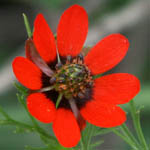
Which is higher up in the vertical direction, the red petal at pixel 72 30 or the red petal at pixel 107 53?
the red petal at pixel 72 30

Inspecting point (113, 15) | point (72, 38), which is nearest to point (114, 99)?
point (72, 38)

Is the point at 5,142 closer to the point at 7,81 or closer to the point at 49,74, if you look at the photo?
the point at 7,81

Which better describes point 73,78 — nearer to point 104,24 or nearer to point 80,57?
point 80,57

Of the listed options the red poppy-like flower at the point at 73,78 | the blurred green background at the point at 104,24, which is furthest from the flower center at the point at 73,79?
the blurred green background at the point at 104,24

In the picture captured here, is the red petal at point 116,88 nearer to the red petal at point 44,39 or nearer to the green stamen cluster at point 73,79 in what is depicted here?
the green stamen cluster at point 73,79

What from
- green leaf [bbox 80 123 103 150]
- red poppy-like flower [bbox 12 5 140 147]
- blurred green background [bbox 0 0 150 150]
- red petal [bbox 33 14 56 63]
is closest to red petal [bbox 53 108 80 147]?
red poppy-like flower [bbox 12 5 140 147]

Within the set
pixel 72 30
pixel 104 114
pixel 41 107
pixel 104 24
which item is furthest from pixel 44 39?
pixel 104 24
